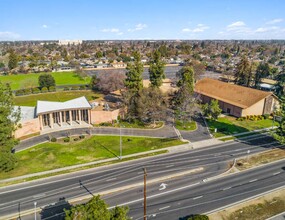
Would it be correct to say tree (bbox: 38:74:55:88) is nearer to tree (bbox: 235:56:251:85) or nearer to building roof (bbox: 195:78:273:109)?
building roof (bbox: 195:78:273:109)

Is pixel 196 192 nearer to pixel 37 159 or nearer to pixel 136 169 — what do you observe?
pixel 136 169

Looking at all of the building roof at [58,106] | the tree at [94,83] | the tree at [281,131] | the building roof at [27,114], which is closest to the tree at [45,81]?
the tree at [94,83]

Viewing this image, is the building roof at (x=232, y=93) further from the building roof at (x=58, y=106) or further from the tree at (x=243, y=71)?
the building roof at (x=58, y=106)

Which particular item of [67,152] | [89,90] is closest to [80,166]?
[67,152]

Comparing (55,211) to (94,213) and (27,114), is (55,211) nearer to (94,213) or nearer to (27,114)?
(94,213)

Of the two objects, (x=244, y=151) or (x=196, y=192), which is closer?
(x=196, y=192)

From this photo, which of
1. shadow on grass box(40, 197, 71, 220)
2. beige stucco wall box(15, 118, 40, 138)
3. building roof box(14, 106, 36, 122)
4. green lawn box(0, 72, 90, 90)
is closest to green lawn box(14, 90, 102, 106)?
green lawn box(0, 72, 90, 90)
